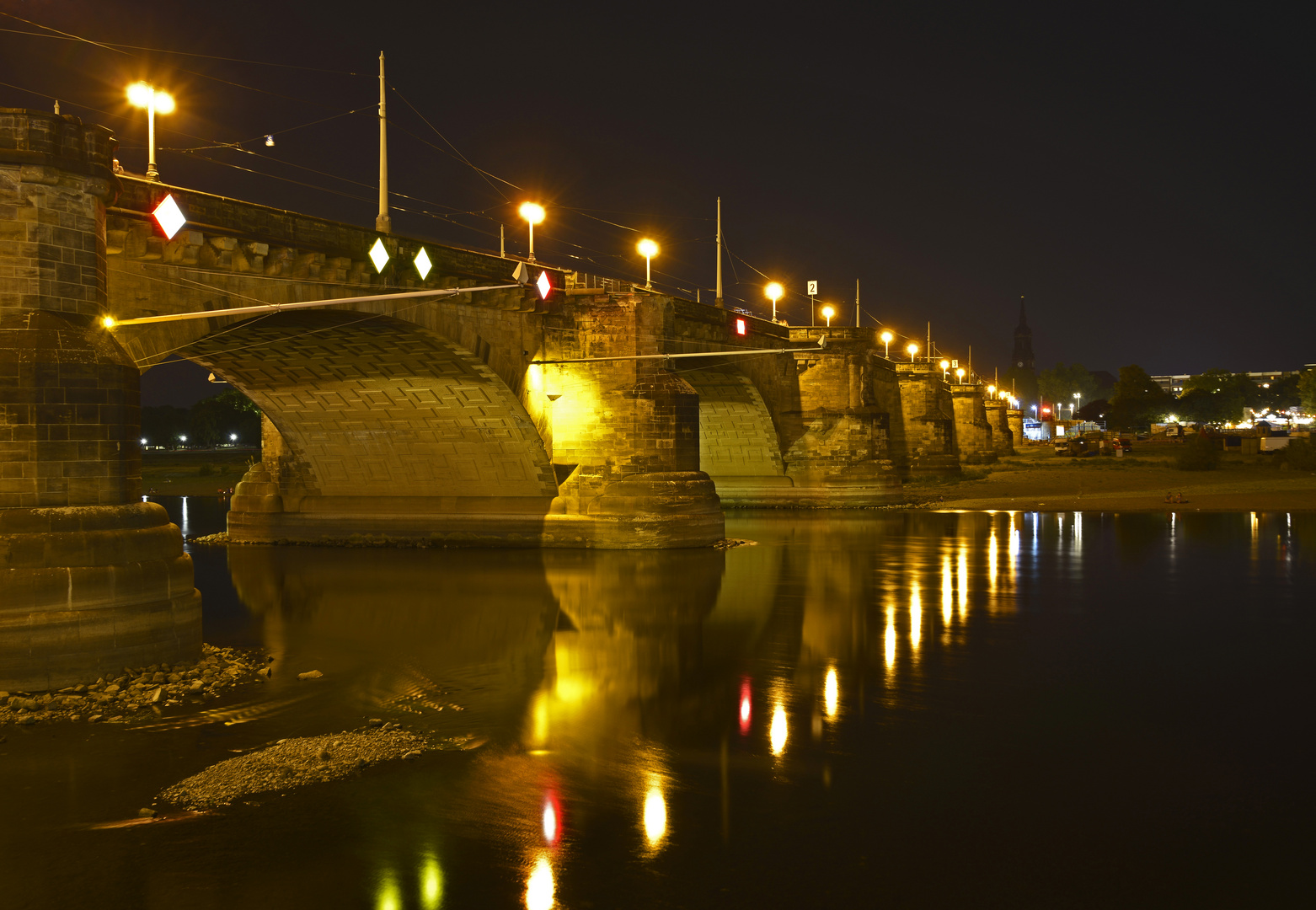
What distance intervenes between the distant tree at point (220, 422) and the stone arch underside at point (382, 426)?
8399 centimetres

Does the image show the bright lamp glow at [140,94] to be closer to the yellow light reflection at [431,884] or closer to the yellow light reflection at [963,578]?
the yellow light reflection at [431,884]

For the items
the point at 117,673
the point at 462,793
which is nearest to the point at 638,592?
the point at 117,673

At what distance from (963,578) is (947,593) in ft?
7.98

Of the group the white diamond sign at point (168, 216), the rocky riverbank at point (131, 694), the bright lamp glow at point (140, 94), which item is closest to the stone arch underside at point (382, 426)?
the bright lamp glow at point (140, 94)

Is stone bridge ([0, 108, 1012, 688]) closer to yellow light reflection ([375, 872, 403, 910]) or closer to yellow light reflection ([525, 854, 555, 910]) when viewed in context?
yellow light reflection ([375, 872, 403, 910])

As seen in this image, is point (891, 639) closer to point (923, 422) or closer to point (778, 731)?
point (778, 731)

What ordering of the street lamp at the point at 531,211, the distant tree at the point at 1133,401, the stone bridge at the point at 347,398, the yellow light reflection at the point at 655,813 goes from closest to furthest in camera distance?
the yellow light reflection at the point at 655,813, the stone bridge at the point at 347,398, the street lamp at the point at 531,211, the distant tree at the point at 1133,401

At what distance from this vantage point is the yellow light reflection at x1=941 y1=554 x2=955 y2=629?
19.4 meters

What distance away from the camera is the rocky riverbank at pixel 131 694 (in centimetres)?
1235

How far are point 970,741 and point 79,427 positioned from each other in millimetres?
11855

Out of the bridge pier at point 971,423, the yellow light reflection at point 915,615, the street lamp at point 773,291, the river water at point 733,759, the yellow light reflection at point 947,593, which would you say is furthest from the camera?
the bridge pier at point 971,423

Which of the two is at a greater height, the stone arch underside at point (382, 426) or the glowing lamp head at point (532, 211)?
the glowing lamp head at point (532, 211)

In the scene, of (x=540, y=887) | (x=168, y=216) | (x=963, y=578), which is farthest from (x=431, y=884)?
(x=963, y=578)

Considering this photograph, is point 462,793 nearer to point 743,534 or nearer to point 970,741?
point 970,741
